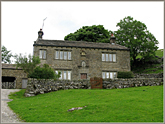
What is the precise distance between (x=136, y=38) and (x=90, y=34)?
42.2 ft

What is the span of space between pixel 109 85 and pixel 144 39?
24.5 meters

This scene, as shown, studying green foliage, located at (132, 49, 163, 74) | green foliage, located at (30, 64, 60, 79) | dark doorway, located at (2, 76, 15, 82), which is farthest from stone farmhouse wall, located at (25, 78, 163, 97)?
green foliage, located at (132, 49, 163, 74)

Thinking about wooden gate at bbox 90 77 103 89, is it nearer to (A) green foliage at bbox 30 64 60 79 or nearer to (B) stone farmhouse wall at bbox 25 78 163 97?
(B) stone farmhouse wall at bbox 25 78 163 97

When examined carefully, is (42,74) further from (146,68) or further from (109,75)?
(146,68)

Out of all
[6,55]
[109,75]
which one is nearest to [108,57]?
[109,75]

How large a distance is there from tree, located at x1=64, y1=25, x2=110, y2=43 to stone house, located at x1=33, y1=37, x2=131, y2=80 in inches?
543

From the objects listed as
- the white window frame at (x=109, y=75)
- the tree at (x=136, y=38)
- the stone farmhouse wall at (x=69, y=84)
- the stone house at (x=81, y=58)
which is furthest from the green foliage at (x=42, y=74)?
the tree at (x=136, y=38)

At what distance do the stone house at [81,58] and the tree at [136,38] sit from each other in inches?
373

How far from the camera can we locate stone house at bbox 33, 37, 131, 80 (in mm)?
33750

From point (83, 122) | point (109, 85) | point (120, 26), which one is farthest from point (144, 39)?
point (83, 122)

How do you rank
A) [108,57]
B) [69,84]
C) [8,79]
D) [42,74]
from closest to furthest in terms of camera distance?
[42,74] → [69,84] → [8,79] → [108,57]

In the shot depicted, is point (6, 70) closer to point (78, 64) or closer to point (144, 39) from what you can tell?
point (78, 64)

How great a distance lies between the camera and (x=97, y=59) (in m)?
35.7

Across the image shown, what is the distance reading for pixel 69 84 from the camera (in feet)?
83.3
